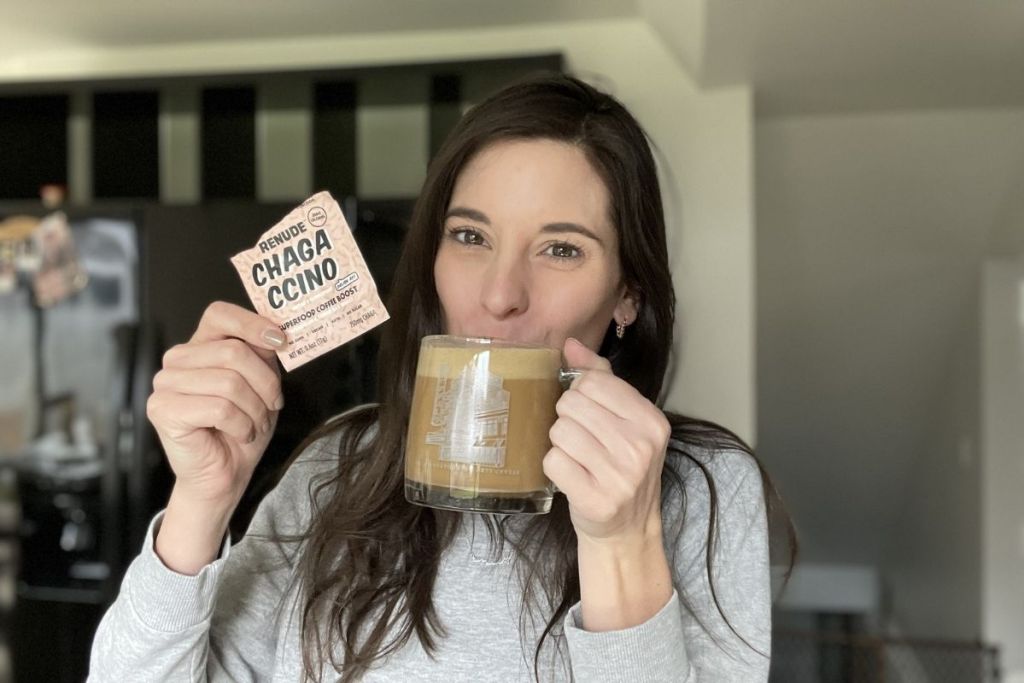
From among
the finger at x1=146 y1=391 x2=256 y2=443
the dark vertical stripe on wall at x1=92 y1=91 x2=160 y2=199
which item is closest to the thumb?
the finger at x1=146 y1=391 x2=256 y2=443

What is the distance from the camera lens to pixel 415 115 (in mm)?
2842

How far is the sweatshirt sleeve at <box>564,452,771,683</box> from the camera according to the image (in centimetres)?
76

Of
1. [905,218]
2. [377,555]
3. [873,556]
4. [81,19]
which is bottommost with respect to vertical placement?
[873,556]

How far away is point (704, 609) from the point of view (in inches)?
35.2

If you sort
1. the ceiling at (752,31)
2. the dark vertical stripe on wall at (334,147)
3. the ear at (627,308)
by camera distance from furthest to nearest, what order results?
the dark vertical stripe on wall at (334,147)
the ceiling at (752,31)
the ear at (627,308)

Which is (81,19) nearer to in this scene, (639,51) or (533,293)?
(639,51)

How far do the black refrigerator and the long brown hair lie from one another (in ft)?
3.85

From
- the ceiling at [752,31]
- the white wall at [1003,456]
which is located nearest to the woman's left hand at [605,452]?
the ceiling at [752,31]

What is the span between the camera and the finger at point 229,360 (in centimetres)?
85

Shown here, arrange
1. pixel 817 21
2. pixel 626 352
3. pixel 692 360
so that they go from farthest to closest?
pixel 692 360 < pixel 817 21 < pixel 626 352

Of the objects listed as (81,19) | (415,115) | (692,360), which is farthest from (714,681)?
(81,19)

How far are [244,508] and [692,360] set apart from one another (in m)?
1.29

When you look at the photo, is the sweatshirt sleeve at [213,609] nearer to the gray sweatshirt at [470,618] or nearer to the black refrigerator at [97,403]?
the gray sweatshirt at [470,618]

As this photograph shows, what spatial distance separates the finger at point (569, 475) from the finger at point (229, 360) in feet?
0.96
